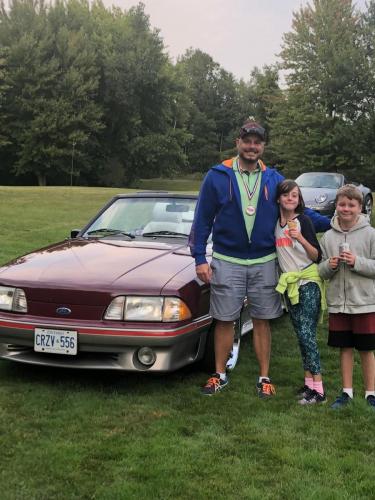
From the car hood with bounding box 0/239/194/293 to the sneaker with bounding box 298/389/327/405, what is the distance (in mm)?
1204

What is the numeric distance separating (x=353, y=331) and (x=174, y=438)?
1384mm

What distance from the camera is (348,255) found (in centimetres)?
361

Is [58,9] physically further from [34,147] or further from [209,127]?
[209,127]

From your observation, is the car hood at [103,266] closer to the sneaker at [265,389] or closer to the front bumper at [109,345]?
the front bumper at [109,345]

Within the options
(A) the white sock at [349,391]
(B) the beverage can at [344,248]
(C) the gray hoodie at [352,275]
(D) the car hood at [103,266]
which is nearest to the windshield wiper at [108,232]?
(D) the car hood at [103,266]

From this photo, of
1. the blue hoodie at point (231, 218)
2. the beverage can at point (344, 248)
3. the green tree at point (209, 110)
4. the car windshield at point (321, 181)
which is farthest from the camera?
the green tree at point (209, 110)

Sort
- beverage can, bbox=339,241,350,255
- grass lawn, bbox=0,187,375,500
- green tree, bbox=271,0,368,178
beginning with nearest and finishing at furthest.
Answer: grass lawn, bbox=0,187,375,500, beverage can, bbox=339,241,350,255, green tree, bbox=271,0,368,178

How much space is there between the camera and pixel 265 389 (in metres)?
4.00

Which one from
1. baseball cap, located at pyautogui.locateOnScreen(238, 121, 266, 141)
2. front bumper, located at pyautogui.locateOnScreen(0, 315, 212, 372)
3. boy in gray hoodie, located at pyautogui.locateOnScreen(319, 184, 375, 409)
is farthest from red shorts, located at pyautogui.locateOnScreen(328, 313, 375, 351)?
baseball cap, located at pyautogui.locateOnScreen(238, 121, 266, 141)

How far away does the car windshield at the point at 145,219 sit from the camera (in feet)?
17.2

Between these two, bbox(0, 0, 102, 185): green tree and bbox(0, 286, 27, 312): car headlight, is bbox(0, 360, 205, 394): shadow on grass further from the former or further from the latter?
bbox(0, 0, 102, 185): green tree

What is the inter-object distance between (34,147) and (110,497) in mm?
41438

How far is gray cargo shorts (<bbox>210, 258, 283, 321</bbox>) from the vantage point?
398cm

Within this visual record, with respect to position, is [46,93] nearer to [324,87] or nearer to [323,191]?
[324,87]
